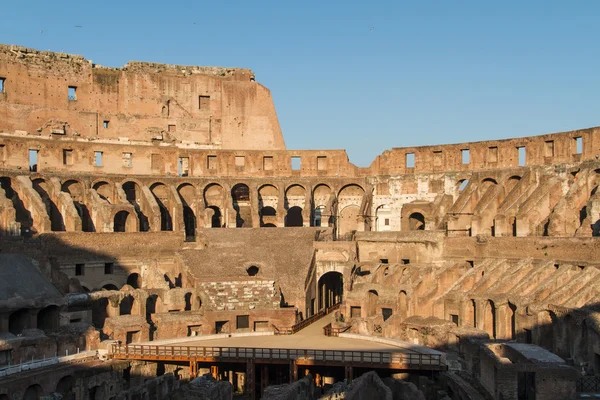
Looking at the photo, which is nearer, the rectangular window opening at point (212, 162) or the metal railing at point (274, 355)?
the metal railing at point (274, 355)

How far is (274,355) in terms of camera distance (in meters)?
27.0

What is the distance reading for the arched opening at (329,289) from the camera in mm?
39844

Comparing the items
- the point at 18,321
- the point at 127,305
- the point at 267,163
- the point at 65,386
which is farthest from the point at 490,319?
the point at 267,163

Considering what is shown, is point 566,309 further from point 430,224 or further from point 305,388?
point 430,224

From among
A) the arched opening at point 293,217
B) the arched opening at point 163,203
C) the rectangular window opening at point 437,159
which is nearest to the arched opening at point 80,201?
the arched opening at point 163,203

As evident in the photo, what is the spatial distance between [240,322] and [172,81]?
22846 mm

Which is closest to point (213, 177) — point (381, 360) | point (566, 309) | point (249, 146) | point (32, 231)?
point (249, 146)

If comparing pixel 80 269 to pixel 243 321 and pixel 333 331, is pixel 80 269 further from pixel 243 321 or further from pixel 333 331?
pixel 333 331

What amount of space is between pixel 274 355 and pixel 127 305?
9648 mm

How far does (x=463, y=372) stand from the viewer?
81.4 feet

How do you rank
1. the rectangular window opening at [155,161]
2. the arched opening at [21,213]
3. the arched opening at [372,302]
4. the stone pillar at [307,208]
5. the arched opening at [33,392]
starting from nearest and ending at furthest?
the arched opening at [33,392], the arched opening at [372,302], the arched opening at [21,213], the stone pillar at [307,208], the rectangular window opening at [155,161]

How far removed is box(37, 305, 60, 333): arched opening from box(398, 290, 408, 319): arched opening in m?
15.9

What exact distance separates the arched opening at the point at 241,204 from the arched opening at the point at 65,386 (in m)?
20.4

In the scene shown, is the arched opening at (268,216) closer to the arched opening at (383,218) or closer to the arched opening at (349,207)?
the arched opening at (349,207)
